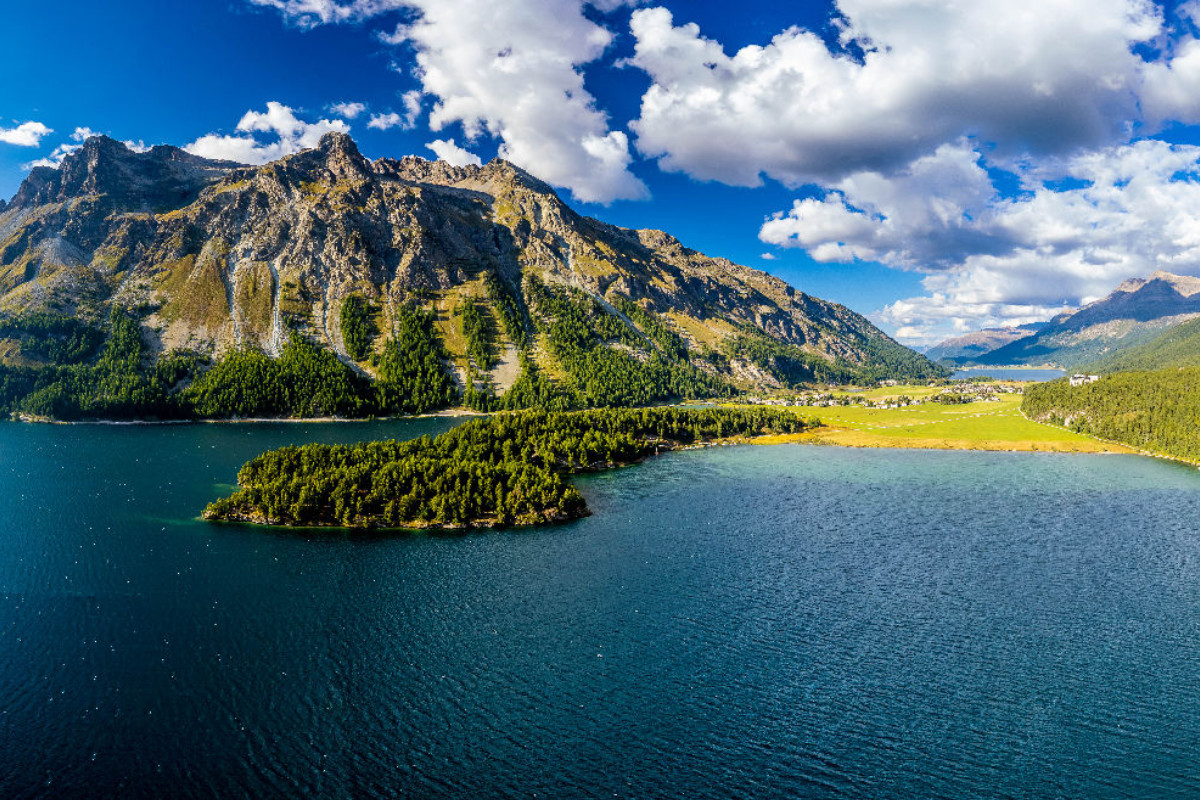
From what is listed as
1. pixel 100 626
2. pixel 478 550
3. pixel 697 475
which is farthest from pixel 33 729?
pixel 697 475

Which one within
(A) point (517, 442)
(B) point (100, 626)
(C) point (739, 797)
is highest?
(A) point (517, 442)

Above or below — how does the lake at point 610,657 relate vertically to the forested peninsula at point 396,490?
below

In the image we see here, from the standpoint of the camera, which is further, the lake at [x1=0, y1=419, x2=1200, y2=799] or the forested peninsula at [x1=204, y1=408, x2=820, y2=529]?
the forested peninsula at [x1=204, y1=408, x2=820, y2=529]

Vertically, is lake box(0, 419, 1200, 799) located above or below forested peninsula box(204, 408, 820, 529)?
below

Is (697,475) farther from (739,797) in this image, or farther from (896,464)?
(739,797)

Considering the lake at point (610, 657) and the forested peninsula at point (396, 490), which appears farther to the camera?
the forested peninsula at point (396, 490)

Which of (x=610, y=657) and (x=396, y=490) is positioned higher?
(x=396, y=490)

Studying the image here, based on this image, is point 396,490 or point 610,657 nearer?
point 610,657

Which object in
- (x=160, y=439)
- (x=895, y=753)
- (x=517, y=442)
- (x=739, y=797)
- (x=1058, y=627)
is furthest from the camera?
(x=160, y=439)
